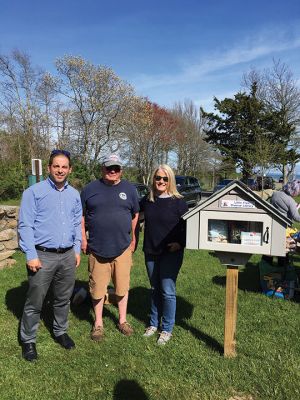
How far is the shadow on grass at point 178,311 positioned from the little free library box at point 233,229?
436 millimetres

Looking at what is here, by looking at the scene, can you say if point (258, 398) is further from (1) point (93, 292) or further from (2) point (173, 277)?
(1) point (93, 292)

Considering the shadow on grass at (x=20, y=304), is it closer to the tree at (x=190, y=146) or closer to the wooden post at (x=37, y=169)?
the wooden post at (x=37, y=169)

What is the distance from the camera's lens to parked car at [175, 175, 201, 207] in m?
19.9

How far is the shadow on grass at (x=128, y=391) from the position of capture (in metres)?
3.12

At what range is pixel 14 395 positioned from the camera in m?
3.13

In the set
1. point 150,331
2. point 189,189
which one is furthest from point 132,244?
point 189,189

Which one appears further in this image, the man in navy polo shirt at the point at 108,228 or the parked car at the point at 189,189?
the parked car at the point at 189,189

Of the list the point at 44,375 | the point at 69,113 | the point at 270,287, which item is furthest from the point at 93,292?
the point at 69,113

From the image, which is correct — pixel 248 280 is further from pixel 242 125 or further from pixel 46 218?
pixel 242 125

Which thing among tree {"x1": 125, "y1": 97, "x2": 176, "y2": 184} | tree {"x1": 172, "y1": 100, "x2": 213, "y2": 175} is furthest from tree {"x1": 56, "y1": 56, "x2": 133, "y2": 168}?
tree {"x1": 172, "y1": 100, "x2": 213, "y2": 175}

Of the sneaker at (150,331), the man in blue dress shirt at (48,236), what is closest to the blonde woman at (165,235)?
the sneaker at (150,331)

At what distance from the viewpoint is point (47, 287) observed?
374 centimetres

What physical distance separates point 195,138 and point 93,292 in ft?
131

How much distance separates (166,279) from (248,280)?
9.42ft
